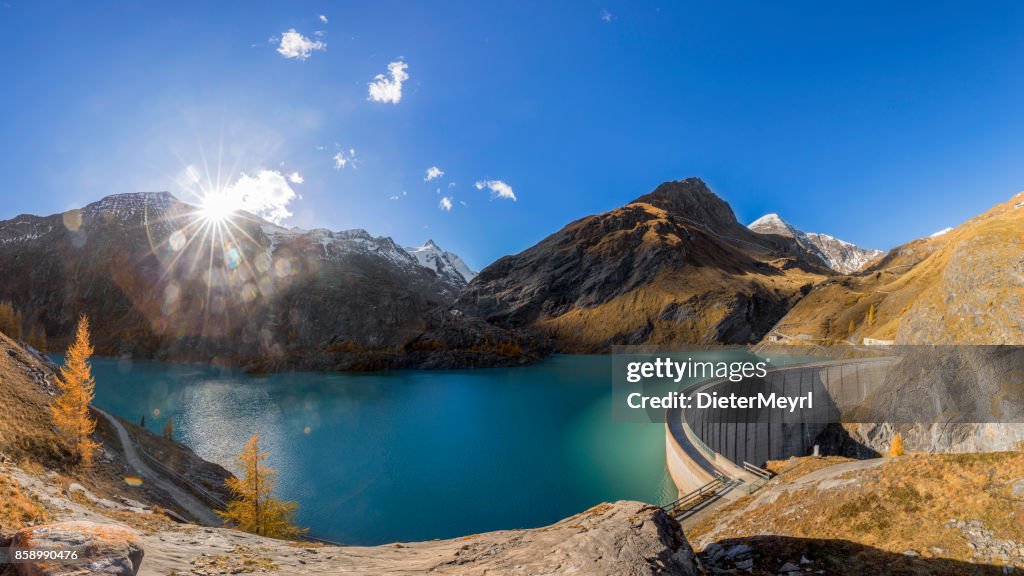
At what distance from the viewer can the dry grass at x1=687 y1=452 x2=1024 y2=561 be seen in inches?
285

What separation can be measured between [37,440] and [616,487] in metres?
34.0

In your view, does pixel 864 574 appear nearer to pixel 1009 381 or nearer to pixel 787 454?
pixel 1009 381

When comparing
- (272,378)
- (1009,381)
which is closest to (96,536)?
(1009,381)

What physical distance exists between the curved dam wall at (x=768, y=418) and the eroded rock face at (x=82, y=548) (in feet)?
88.7

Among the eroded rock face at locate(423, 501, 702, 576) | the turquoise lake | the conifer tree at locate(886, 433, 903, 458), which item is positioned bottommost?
the turquoise lake

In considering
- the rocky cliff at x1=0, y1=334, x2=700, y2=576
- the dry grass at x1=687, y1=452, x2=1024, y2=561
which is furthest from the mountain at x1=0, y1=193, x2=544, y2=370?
the dry grass at x1=687, y1=452, x2=1024, y2=561

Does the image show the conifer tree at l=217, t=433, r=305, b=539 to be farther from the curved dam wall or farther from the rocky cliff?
the curved dam wall

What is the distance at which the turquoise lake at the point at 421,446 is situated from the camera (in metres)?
28.2

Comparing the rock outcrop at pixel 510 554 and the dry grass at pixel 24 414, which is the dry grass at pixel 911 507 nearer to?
the rock outcrop at pixel 510 554

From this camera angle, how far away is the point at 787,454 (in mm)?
39688

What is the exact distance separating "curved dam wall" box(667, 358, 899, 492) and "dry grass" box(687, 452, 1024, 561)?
16172 mm

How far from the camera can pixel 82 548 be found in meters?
4.31

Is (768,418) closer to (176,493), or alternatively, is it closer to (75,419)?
(176,493)

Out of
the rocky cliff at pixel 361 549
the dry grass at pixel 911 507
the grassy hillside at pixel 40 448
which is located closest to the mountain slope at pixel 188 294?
the grassy hillside at pixel 40 448
